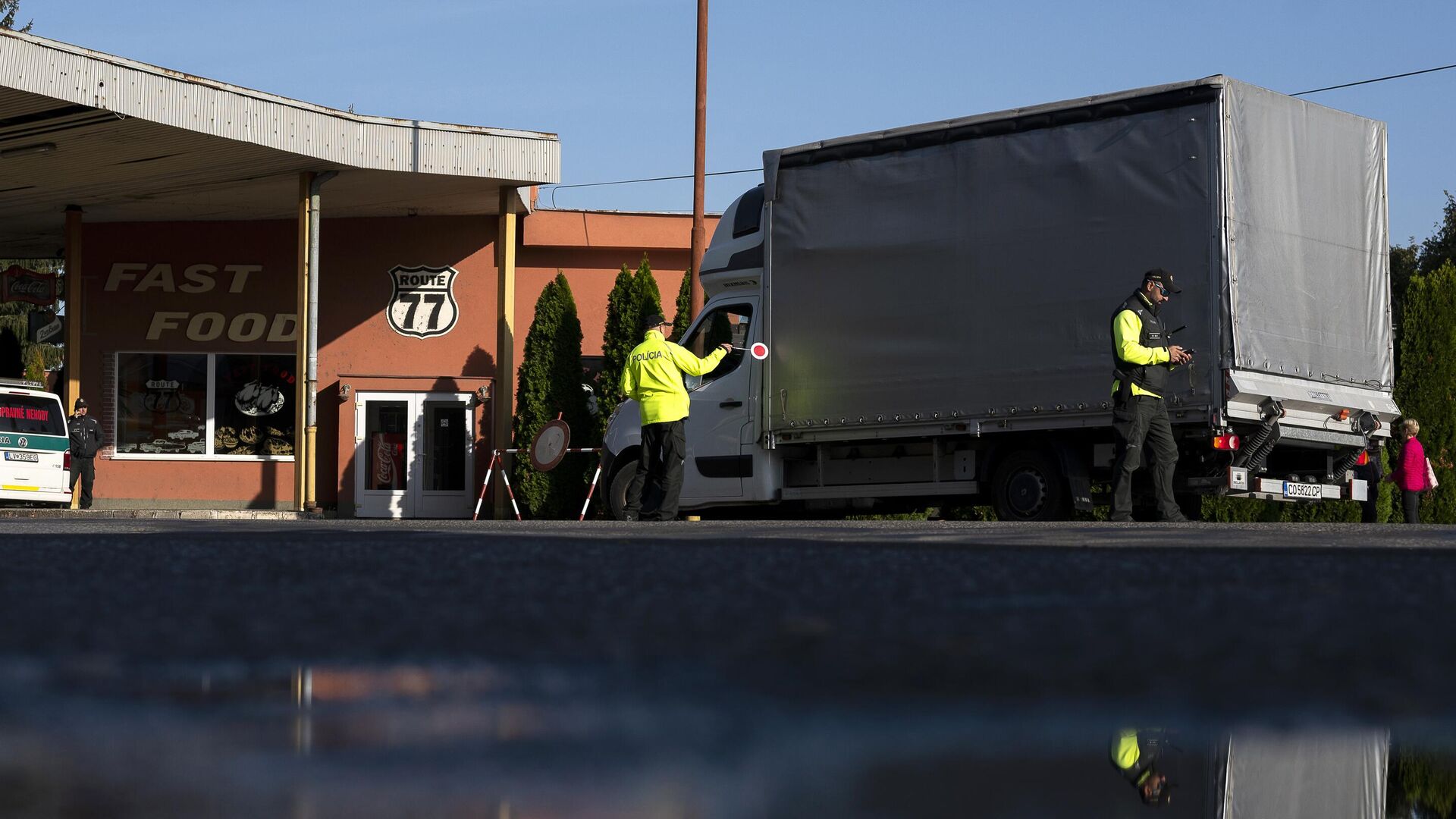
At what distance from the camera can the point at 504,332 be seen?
75.8ft

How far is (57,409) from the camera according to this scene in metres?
22.3

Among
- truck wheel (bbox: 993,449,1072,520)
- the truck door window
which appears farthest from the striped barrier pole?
truck wheel (bbox: 993,449,1072,520)

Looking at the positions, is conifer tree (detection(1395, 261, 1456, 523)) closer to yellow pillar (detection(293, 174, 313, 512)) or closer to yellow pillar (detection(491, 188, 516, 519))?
yellow pillar (detection(491, 188, 516, 519))

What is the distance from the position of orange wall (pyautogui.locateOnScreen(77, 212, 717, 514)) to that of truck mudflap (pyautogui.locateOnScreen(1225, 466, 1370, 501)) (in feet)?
42.0

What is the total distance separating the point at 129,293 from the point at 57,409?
10.3 ft

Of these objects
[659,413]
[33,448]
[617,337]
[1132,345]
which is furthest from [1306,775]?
[33,448]

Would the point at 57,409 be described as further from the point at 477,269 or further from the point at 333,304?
the point at 477,269

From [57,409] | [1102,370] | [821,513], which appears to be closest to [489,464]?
[57,409]

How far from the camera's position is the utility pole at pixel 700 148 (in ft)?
72.7

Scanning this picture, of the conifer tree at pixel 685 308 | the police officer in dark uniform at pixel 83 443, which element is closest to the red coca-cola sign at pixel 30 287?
the police officer in dark uniform at pixel 83 443

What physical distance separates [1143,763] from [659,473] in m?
12.4

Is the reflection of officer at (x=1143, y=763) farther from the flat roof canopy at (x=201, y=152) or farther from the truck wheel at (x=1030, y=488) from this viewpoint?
the flat roof canopy at (x=201, y=152)

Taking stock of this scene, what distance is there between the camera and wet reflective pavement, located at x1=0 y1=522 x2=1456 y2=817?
115 centimetres

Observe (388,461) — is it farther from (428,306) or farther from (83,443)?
(83,443)
